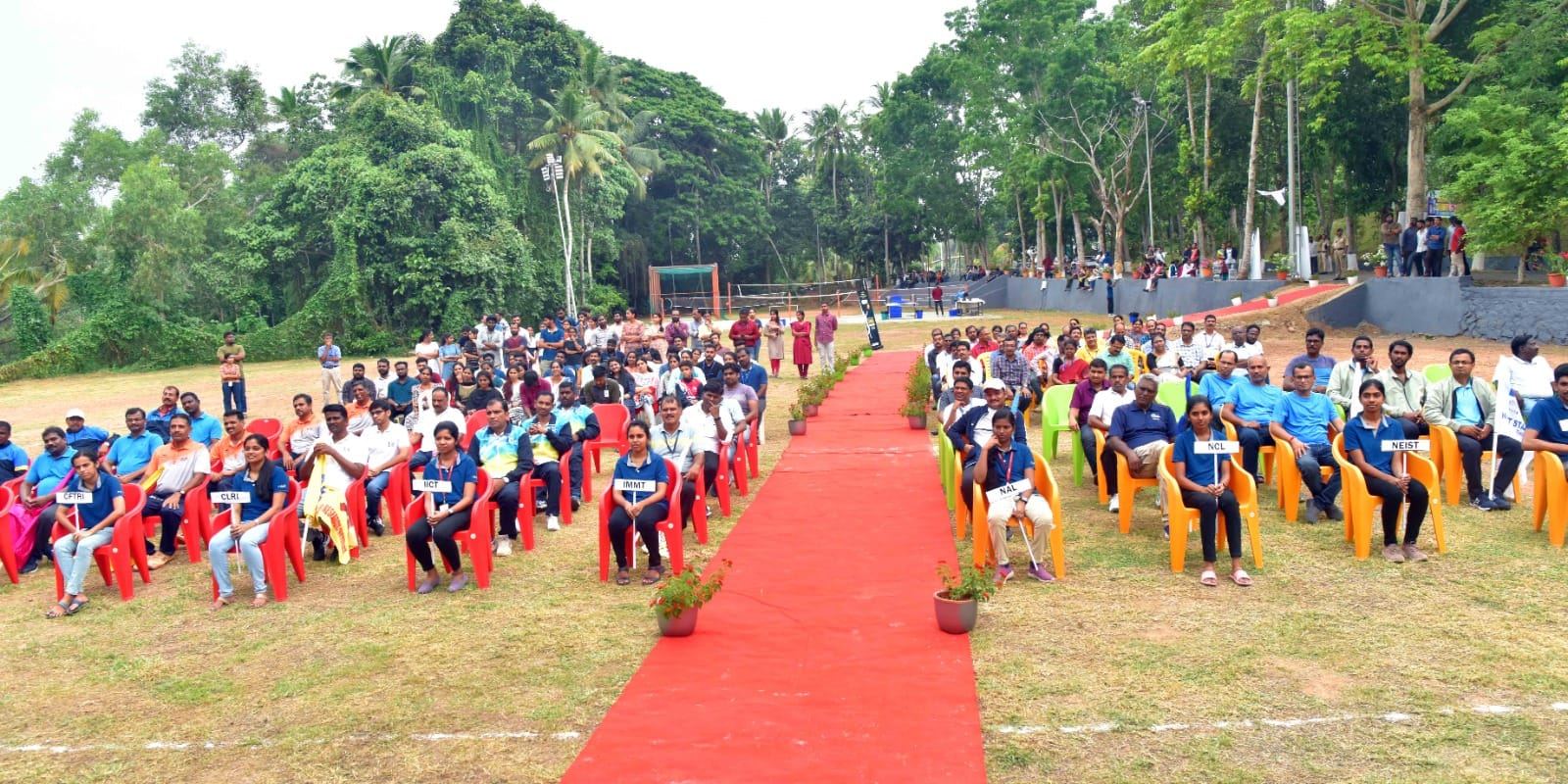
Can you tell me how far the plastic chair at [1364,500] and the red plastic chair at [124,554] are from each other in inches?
335

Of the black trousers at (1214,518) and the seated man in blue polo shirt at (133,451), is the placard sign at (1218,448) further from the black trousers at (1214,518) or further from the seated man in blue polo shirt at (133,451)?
the seated man in blue polo shirt at (133,451)

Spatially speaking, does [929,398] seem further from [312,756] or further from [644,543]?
[312,756]

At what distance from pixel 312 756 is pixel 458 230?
3012cm

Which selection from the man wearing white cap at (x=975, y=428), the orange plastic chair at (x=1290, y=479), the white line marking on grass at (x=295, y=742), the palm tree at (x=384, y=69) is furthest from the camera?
the palm tree at (x=384, y=69)

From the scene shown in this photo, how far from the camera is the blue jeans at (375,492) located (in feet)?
30.3

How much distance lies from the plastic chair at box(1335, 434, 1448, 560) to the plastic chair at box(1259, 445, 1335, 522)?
2.48ft

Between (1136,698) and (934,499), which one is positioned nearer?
Result: (1136,698)

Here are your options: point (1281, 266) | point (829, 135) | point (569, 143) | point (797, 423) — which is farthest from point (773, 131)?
point (797, 423)

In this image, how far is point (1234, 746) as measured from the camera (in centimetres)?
464

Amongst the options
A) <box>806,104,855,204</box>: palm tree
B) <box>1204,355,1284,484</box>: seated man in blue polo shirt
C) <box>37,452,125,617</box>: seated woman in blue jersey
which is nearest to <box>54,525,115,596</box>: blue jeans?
<box>37,452,125,617</box>: seated woman in blue jersey

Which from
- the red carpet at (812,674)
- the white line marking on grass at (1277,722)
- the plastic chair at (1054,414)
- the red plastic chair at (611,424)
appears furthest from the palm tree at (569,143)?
the white line marking on grass at (1277,722)

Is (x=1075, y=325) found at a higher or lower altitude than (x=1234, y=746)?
higher

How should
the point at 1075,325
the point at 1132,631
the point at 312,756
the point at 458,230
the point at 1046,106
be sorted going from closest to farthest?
the point at 312,756 < the point at 1132,631 < the point at 1075,325 < the point at 458,230 < the point at 1046,106

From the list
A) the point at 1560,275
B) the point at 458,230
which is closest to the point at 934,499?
the point at 1560,275
